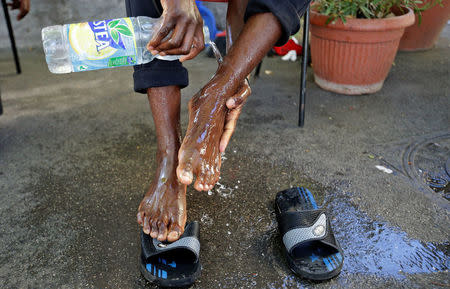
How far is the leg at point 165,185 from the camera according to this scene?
1100mm

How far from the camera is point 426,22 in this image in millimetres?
2918

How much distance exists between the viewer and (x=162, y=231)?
42.6 inches

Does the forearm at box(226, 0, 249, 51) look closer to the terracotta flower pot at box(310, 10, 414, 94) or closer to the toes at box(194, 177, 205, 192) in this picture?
the toes at box(194, 177, 205, 192)

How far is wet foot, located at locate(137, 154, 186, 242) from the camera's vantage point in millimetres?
1087

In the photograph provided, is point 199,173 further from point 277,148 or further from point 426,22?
point 426,22

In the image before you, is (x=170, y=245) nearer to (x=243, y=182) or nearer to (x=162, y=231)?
(x=162, y=231)

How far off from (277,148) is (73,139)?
970mm

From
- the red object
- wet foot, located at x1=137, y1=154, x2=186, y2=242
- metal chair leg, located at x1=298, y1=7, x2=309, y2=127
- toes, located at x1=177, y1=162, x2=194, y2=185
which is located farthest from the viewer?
the red object

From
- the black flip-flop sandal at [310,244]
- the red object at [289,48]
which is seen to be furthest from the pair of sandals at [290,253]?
the red object at [289,48]

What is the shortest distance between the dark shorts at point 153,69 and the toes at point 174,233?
0.44m

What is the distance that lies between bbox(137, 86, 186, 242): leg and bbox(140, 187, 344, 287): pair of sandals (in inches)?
1.4

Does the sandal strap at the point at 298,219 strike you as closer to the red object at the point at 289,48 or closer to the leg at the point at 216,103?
the leg at the point at 216,103

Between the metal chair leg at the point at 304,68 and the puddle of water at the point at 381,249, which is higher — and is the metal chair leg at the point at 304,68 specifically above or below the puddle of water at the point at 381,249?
above

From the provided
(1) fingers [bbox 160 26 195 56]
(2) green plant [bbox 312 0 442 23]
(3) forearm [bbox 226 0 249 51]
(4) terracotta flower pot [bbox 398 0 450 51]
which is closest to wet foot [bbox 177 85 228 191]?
(1) fingers [bbox 160 26 195 56]
